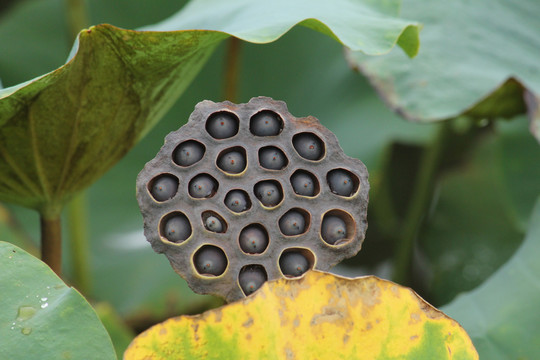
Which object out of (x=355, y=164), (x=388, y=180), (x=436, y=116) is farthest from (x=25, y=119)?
(x=388, y=180)

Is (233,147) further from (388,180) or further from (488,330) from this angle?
(388,180)

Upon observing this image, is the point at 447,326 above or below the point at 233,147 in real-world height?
below

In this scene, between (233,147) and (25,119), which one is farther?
(25,119)

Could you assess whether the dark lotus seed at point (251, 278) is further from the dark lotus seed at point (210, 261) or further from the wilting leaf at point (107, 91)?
the wilting leaf at point (107, 91)

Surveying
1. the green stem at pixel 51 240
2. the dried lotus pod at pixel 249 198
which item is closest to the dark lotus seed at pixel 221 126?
the dried lotus pod at pixel 249 198

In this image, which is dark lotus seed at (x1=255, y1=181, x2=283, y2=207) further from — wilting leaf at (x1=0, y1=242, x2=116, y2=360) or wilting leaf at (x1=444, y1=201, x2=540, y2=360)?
wilting leaf at (x1=444, y1=201, x2=540, y2=360)

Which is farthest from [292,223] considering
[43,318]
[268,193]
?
[43,318]
